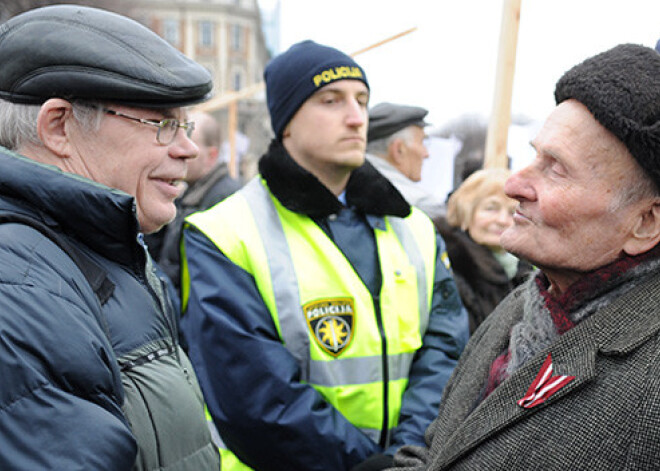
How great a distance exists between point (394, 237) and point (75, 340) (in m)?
1.76

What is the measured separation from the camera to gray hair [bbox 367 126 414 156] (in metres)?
4.34

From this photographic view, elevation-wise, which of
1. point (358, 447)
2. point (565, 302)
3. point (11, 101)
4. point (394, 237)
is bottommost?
point (358, 447)

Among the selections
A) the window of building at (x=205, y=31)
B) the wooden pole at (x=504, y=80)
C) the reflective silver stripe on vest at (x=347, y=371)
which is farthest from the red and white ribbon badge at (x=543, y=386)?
the window of building at (x=205, y=31)

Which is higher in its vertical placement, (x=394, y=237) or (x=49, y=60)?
A: (x=49, y=60)

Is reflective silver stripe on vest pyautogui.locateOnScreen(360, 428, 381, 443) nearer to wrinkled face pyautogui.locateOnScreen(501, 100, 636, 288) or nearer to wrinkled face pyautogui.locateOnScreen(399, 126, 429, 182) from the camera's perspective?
wrinkled face pyautogui.locateOnScreen(501, 100, 636, 288)

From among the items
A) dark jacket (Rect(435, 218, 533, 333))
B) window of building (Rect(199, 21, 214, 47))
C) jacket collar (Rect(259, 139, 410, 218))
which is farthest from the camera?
window of building (Rect(199, 21, 214, 47))

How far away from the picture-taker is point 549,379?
1565 millimetres

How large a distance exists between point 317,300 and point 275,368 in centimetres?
31

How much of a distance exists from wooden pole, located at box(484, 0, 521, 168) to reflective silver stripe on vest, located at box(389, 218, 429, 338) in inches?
52.2

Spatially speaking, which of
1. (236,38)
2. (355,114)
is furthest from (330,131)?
(236,38)

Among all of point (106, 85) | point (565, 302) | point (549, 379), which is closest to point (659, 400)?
point (549, 379)

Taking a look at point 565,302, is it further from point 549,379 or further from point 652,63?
point 652,63

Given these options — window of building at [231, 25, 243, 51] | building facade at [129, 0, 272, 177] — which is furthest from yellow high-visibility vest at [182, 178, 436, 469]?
window of building at [231, 25, 243, 51]

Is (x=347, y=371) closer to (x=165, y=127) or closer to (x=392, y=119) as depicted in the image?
(x=165, y=127)
